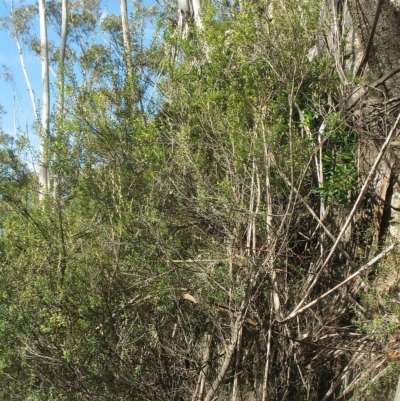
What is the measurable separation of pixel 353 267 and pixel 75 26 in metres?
19.6

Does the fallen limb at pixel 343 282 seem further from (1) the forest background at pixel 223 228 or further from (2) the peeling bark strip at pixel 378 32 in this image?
(2) the peeling bark strip at pixel 378 32

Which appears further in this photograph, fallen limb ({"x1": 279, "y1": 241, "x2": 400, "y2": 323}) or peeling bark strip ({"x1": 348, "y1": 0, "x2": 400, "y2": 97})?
peeling bark strip ({"x1": 348, "y1": 0, "x2": 400, "y2": 97})

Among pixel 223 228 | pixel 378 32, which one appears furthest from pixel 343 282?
pixel 378 32

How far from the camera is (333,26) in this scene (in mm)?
7484

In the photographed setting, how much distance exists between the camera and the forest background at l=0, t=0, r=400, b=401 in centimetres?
590

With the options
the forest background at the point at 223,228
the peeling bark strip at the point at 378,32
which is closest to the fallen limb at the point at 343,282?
the forest background at the point at 223,228

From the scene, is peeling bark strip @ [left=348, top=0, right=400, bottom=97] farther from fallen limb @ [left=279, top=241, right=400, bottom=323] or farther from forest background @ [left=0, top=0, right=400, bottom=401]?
fallen limb @ [left=279, top=241, right=400, bottom=323]

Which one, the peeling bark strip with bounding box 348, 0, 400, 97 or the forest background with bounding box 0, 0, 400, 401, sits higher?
the peeling bark strip with bounding box 348, 0, 400, 97

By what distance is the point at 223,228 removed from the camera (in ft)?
20.0

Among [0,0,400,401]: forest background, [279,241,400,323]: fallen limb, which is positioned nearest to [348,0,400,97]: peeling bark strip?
[0,0,400,401]: forest background

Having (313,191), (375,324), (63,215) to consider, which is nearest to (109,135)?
(63,215)

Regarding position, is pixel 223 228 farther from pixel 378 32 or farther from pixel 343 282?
pixel 378 32

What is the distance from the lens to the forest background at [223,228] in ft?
19.4

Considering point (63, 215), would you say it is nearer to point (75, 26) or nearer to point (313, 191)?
point (313, 191)
